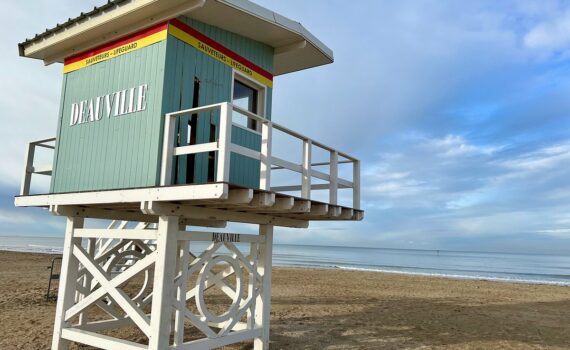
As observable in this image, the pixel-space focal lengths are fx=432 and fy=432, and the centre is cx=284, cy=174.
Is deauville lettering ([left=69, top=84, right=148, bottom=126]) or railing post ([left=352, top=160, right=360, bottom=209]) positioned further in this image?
railing post ([left=352, top=160, right=360, bottom=209])

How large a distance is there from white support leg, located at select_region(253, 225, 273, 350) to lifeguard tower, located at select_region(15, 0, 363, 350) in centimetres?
2

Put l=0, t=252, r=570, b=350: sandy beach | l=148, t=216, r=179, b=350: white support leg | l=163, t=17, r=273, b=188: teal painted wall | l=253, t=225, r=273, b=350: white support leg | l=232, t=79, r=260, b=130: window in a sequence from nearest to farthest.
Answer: l=148, t=216, r=179, b=350: white support leg
l=163, t=17, r=273, b=188: teal painted wall
l=253, t=225, r=273, b=350: white support leg
l=232, t=79, r=260, b=130: window
l=0, t=252, r=570, b=350: sandy beach

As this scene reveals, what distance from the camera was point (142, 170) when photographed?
631 cm

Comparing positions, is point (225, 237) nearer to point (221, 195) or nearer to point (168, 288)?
point (168, 288)

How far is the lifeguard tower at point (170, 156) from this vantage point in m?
5.92

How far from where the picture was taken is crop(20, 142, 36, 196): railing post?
803cm

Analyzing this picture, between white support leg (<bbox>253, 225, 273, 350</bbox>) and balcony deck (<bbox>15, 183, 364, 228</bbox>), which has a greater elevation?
balcony deck (<bbox>15, 183, 364, 228</bbox>)

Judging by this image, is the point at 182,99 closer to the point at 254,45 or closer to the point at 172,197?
the point at 172,197

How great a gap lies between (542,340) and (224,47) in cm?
920

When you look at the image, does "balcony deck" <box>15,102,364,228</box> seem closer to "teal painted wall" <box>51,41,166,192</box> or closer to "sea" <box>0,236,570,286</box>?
"teal painted wall" <box>51,41,166,192</box>

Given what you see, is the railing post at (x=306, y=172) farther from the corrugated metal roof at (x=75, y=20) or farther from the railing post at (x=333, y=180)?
the corrugated metal roof at (x=75, y=20)

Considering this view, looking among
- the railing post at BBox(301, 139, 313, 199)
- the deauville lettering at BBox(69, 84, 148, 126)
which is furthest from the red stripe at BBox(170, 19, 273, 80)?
the railing post at BBox(301, 139, 313, 199)

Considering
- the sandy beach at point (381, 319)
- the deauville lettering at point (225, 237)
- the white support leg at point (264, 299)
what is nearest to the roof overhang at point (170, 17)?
the deauville lettering at point (225, 237)

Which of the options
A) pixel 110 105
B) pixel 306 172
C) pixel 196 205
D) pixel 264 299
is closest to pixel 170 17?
pixel 110 105
